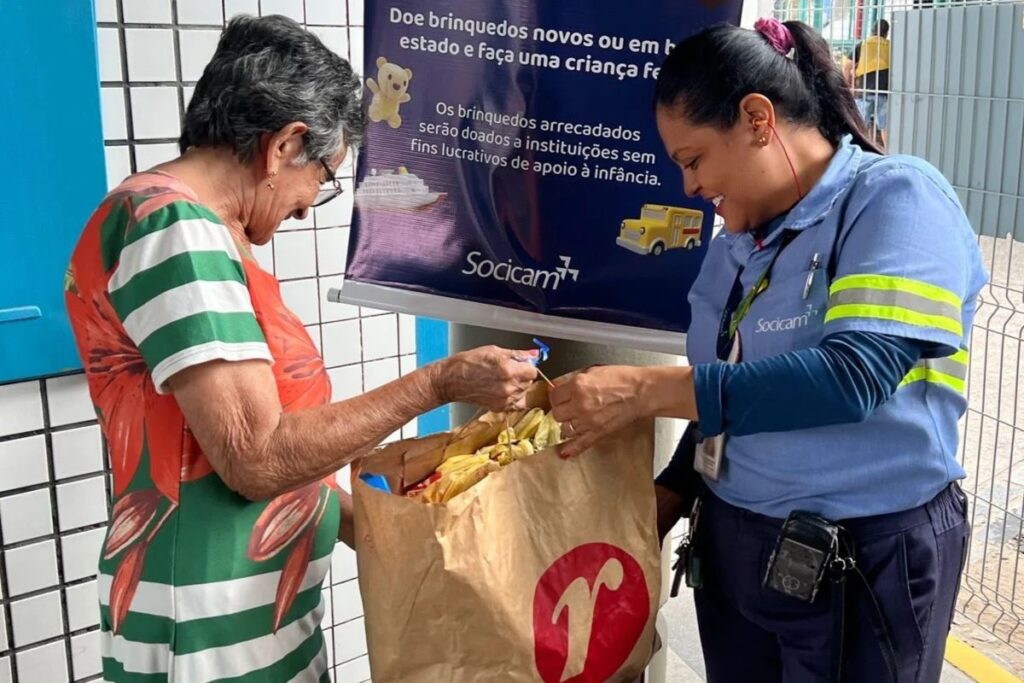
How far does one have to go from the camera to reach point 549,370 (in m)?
2.30

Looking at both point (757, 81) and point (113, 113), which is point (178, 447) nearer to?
point (757, 81)

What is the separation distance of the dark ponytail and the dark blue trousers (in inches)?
23.1

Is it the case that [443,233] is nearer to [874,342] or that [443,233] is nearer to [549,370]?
[549,370]

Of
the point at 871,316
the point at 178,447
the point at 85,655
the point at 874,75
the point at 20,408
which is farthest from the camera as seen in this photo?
the point at 874,75

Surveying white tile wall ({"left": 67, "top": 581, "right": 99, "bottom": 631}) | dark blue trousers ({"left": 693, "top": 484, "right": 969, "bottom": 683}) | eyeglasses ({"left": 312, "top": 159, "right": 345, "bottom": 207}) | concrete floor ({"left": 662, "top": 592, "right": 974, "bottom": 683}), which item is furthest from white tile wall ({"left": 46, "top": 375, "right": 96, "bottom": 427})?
concrete floor ({"left": 662, "top": 592, "right": 974, "bottom": 683})

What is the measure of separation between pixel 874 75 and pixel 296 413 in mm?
2649

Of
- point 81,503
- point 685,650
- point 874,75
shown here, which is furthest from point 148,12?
point 685,650

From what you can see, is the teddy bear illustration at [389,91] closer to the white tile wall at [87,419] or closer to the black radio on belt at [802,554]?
the white tile wall at [87,419]

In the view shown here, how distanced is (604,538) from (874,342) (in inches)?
20.4

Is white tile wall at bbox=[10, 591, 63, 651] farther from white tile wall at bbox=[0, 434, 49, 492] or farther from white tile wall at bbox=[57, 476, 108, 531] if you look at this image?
white tile wall at bbox=[0, 434, 49, 492]

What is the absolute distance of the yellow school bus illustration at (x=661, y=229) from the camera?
2010mm

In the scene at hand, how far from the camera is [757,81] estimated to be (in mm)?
1478

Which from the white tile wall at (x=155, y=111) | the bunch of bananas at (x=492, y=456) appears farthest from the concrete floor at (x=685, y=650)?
the white tile wall at (x=155, y=111)

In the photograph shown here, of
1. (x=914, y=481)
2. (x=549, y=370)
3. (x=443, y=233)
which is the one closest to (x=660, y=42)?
(x=443, y=233)
